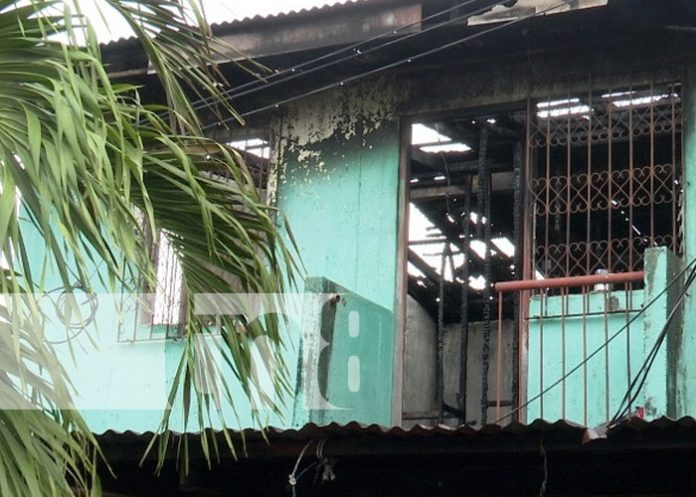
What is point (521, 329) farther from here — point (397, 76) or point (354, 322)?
point (397, 76)

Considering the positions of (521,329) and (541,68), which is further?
(541,68)

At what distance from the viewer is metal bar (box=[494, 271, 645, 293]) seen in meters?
7.26

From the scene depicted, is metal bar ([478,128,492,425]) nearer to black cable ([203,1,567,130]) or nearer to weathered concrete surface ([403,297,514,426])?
black cable ([203,1,567,130])

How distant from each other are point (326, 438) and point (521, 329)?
1.73 meters

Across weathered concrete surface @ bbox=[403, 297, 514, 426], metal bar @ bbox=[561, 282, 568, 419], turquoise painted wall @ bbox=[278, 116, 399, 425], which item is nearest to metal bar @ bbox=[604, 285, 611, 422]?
metal bar @ bbox=[561, 282, 568, 419]

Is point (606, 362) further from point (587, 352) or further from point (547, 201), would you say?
point (547, 201)

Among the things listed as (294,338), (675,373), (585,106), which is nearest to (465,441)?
(675,373)

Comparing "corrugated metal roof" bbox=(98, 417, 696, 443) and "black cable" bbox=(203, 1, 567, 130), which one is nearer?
"corrugated metal roof" bbox=(98, 417, 696, 443)

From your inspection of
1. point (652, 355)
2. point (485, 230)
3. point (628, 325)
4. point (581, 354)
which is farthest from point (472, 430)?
point (485, 230)

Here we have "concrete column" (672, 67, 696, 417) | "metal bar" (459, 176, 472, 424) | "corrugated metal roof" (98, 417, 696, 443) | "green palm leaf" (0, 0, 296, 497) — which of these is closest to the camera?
"green palm leaf" (0, 0, 296, 497)

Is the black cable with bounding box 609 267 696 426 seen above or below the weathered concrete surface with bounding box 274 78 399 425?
below

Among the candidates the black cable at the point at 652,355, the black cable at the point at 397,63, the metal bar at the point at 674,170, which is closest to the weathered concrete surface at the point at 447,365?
the black cable at the point at 397,63

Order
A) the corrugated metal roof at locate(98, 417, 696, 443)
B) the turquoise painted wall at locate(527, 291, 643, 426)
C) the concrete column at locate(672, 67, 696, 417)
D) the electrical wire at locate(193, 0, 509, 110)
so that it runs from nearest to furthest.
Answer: the corrugated metal roof at locate(98, 417, 696, 443)
the concrete column at locate(672, 67, 696, 417)
the turquoise painted wall at locate(527, 291, 643, 426)
the electrical wire at locate(193, 0, 509, 110)

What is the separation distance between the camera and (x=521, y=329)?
7891mm
